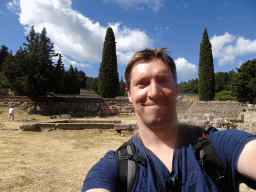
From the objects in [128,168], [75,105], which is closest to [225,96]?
[75,105]

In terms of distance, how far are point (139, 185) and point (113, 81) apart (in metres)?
18.6

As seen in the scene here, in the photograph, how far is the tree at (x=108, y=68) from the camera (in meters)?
19.1

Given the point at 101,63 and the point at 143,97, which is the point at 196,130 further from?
the point at 101,63

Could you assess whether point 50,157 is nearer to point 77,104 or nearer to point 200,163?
point 200,163

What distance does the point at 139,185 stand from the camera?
31.2 inches

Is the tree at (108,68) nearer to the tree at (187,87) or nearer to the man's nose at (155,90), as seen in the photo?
the tree at (187,87)

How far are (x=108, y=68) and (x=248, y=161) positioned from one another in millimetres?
18933

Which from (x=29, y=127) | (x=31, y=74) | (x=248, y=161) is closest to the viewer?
(x=248, y=161)

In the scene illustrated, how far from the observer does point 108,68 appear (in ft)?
62.7

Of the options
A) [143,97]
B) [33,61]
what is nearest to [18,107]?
[33,61]

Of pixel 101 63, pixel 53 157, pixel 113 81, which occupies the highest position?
pixel 101 63

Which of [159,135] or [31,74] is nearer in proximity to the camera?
[159,135]

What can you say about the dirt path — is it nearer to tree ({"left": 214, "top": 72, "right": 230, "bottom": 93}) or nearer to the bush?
the bush

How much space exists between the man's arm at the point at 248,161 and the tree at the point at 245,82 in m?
28.5
